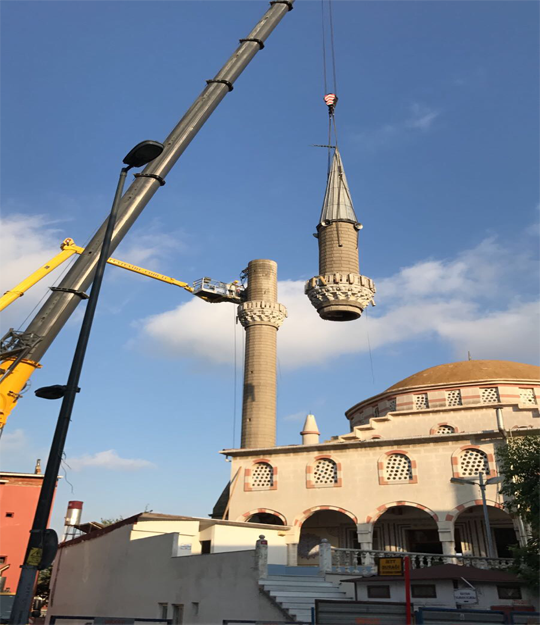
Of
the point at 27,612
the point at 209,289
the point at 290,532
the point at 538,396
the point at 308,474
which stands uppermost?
the point at 209,289

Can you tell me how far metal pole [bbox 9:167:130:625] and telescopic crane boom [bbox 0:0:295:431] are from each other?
16.7ft

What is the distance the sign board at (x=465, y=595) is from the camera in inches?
554

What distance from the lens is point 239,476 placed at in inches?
1141

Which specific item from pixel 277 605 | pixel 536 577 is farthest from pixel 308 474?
pixel 536 577

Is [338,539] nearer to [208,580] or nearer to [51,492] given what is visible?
[208,580]

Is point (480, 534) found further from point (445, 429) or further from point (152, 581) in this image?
point (152, 581)

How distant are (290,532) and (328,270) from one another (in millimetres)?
11524

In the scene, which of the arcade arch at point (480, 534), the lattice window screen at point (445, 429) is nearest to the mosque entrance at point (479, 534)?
the arcade arch at point (480, 534)

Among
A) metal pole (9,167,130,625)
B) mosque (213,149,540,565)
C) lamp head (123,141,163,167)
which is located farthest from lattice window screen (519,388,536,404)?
metal pole (9,167,130,625)

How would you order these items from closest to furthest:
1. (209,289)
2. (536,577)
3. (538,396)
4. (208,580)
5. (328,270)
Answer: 1. (536,577)
2. (208,580)
3. (328,270)
4. (538,396)
5. (209,289)

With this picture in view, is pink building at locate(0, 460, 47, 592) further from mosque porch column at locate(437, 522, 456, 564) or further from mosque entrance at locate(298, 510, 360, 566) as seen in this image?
mosque porch column at locate(437, 522, 456, 564)

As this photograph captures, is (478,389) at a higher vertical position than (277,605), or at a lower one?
higher

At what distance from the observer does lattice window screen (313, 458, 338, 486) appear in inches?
1078

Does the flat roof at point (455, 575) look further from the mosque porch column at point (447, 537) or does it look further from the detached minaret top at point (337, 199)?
the detached minaret top at point (337, 199)
